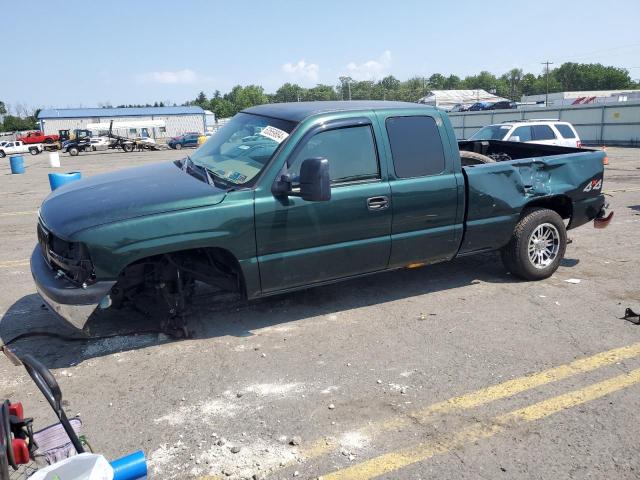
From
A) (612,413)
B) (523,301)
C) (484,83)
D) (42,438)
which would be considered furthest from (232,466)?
(484,83)

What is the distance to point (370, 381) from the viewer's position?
3689mm

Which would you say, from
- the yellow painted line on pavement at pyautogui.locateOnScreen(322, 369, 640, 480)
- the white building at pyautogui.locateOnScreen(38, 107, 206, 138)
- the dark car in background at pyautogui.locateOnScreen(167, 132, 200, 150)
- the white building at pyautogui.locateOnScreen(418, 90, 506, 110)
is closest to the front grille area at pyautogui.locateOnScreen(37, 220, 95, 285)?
the yellow painted line on pavement at pyautogui.locateOnScreen(322, 369, 640, 480)

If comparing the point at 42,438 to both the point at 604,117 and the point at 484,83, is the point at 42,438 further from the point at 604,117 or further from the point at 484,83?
the point at 484,83

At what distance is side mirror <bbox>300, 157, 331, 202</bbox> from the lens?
3.99 meters

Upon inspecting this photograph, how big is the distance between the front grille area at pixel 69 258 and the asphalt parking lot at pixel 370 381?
718mm

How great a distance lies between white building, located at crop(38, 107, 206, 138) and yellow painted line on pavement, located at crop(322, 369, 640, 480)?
8069 cm

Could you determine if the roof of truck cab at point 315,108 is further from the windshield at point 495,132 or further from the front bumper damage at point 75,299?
the windshield at point 495,132

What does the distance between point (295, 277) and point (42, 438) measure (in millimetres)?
2567

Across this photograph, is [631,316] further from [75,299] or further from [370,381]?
[75,299]

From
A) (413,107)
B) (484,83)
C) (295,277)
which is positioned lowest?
(295,277)

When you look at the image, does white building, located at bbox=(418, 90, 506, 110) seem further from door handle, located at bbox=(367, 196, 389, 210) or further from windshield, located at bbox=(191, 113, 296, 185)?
door handle, located at bbox=(367, 196, 389, 210)

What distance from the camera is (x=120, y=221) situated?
12.4 ft

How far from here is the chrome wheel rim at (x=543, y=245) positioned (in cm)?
Answer: 561

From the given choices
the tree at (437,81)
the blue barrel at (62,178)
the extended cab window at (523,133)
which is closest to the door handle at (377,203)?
the blue barrel at (62,178)
